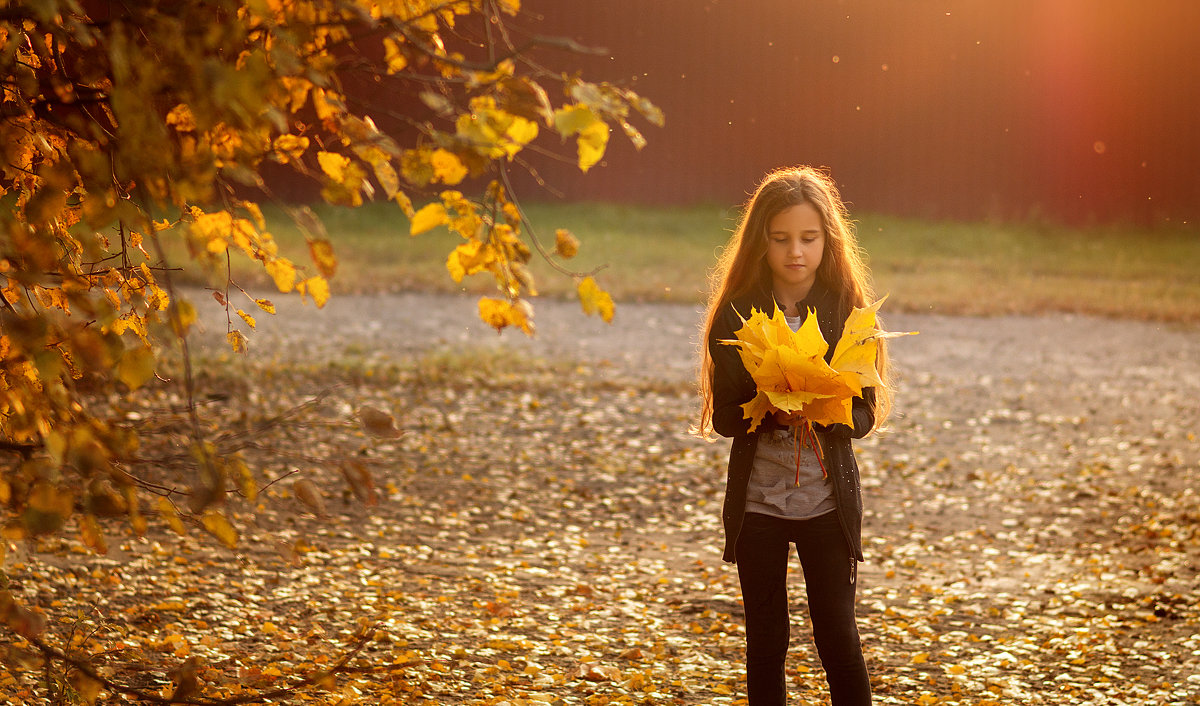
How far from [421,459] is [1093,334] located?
9037mm

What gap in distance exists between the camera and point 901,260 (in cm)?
1886

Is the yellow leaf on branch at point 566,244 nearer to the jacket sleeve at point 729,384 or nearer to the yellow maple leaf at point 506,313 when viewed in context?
the yellow maple leaf at point 506,313

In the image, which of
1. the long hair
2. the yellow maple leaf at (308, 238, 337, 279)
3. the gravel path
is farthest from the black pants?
the gravel path

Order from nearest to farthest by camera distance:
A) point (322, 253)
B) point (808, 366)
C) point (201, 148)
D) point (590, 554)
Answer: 1. point (201, 148)
2. point (322, 253)
3. point (808, 366)
4. point (590, 554)

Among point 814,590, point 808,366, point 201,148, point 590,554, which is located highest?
point 201,148

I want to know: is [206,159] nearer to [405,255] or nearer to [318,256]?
[318,256]

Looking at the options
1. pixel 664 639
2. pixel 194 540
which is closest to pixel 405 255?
pixel 194 540

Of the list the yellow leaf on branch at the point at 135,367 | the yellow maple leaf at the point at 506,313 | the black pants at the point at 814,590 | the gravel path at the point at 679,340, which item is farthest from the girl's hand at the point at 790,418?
the gravel path at the point at 679,340

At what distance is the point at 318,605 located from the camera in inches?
196

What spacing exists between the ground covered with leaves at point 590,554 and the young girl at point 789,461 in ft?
3.21

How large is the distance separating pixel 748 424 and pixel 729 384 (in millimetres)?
118

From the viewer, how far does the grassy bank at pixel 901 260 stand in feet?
51.9

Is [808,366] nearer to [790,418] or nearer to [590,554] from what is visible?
[790,418]

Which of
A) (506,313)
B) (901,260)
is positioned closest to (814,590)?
(506,313)
